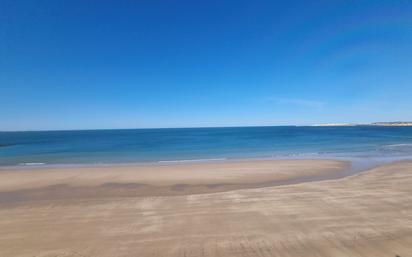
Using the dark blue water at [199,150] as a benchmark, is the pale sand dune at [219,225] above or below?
below

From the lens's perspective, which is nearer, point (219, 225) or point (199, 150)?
point (219, 225)

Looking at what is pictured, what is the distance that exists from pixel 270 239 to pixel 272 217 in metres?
1.23

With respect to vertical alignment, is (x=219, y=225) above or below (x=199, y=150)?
below

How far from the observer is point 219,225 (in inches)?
242

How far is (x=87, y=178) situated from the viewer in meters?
13.4

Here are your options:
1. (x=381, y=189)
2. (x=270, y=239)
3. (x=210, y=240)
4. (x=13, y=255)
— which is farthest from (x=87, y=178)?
(x=381, y=189)

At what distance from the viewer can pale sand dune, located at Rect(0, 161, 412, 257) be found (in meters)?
5.07

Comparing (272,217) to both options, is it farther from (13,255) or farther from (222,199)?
(13,255)

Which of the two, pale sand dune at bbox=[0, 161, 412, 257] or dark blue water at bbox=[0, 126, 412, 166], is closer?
pale sand dune at bbox=[0, 161, 412, 257]

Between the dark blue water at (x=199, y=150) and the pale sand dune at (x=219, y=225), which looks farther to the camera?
the dark blue water at (x=199, y=150)

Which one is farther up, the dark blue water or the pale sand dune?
the dark blue water

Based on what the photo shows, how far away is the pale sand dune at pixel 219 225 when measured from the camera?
507cm

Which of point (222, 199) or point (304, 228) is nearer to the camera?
point (304, 228)

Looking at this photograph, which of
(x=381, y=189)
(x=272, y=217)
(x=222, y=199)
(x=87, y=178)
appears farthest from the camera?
(x=87, y=178)
